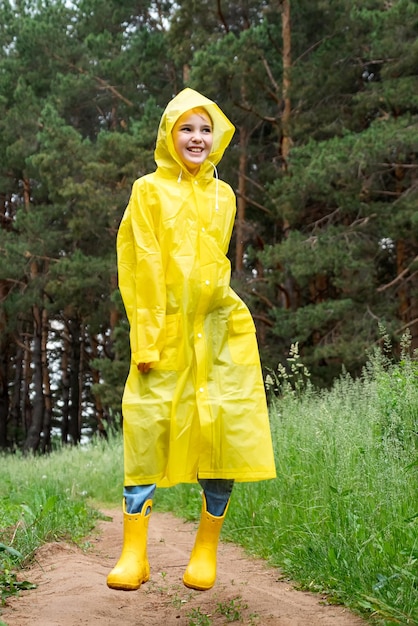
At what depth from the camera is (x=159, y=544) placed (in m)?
5.41

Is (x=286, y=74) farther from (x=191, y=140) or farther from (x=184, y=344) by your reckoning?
(x=184, y=344)

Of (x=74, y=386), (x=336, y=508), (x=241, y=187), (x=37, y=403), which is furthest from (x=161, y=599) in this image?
(x=74, y=386)

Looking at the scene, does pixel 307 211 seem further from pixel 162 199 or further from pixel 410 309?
pixel 162 199

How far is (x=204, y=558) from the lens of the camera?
3404 millimetres

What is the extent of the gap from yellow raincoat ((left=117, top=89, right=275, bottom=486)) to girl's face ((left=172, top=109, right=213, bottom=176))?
0.13ft

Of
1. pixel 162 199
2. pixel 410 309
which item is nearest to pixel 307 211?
pixel 410 309

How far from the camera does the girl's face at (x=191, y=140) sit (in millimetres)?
3701

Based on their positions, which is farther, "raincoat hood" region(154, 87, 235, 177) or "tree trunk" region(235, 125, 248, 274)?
"tree trunk" region(235, 125, 248, 274)

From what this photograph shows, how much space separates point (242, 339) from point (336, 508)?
1.12 meters

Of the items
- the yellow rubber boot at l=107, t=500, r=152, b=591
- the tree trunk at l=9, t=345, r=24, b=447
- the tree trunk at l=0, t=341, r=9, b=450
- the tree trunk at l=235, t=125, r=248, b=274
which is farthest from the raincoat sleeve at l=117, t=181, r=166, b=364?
the tree trunk at l=9, t=345, r=24, b=447

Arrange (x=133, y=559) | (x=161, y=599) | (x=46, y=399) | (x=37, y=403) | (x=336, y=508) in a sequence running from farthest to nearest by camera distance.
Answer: (x=46, y=399) → (x=37, y=403) → (x=336, y=508) → (x=161, y=599) → (x=133, y=559)

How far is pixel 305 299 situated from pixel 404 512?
16.4 meters

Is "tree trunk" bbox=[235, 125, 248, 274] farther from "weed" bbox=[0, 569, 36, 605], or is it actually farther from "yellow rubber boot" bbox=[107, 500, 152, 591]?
"yellow rubber boot" bbox=[107, 500, 152, 591]

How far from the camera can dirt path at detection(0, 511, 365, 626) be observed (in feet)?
10.9
